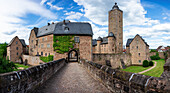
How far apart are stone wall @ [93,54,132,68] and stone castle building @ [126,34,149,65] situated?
78.2 inches

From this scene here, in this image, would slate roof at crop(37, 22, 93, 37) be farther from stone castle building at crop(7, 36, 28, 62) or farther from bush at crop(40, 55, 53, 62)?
stone castle building at crop(7, 36, 28, 62)

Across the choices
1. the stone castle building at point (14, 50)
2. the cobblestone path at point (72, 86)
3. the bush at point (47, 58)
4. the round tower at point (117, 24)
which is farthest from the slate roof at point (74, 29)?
the stone castle building at point (14, 50)

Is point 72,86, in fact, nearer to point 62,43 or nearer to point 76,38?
point 62,43

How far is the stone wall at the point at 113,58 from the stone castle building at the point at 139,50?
6.52ft

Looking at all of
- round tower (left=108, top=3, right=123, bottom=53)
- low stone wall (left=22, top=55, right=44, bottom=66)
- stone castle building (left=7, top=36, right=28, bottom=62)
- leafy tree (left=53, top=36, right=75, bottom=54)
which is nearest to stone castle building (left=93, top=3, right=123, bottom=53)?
round tower (left=108, top=3, right=123, bottom=53)

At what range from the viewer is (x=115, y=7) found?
129 ft

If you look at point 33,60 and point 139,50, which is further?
point 139,50

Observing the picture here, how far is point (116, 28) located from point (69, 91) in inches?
1471

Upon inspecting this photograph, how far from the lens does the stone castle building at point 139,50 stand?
1348 inches

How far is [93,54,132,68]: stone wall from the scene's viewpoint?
28.0 m

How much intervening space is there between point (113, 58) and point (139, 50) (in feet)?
35.9

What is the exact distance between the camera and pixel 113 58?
30.9 metres

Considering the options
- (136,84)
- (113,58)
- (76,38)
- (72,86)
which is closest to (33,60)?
(76,38)

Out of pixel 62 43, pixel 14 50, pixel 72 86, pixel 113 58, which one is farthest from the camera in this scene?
pixel 14 50
